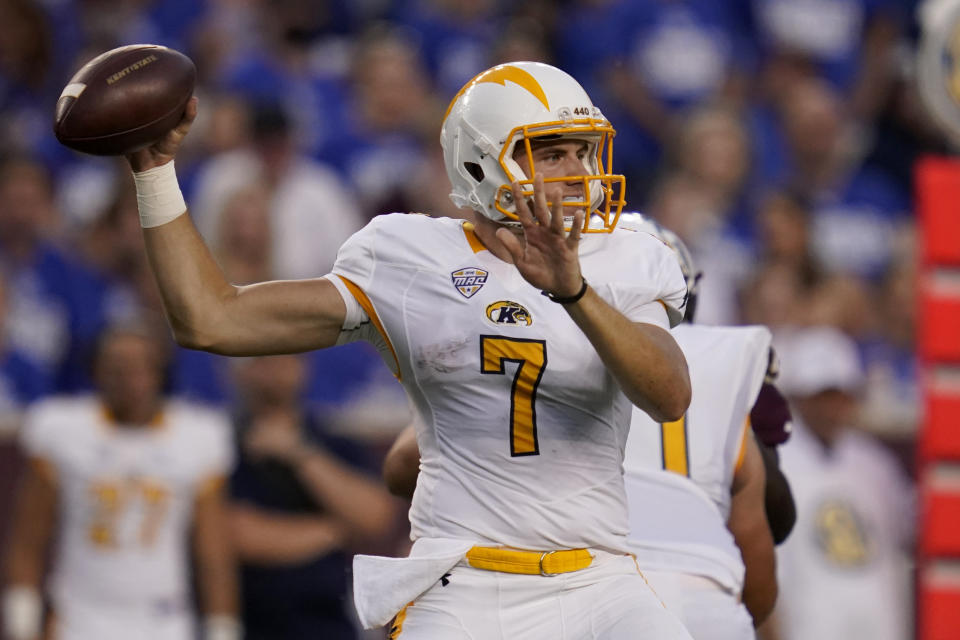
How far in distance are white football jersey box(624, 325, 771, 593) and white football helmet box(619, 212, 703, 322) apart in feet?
0.53

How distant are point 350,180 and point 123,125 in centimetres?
→ 552

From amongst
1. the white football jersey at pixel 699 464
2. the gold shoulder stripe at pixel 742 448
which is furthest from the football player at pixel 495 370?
the gold shoulder stripe at pixel 742 448

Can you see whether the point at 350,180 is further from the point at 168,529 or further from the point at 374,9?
the point at 168,529

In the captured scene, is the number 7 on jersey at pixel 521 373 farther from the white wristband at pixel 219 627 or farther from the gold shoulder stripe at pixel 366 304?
the white wristband at pixel 219 627

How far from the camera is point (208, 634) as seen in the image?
6.59 meters

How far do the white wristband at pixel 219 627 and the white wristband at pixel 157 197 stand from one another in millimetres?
3610

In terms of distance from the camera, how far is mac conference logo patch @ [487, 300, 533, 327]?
3.28 m

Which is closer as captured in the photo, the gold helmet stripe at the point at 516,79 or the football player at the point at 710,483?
the gold helmet stripe at the point at 516,79

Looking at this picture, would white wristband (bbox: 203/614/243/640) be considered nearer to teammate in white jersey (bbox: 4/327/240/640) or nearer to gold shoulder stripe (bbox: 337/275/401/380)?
teammate in white jersey (bbox: 4/327/240/640)

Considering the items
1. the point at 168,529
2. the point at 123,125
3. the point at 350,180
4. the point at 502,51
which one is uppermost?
the point at 123,125

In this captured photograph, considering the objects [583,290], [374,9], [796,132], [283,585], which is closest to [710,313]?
[796,132]

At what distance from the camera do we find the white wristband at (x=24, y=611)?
21.6 feet

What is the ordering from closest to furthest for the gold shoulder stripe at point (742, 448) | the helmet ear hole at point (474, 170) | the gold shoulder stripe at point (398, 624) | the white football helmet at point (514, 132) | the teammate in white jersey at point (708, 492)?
the gold shoulder stripe at point (398, 624)
the white football helmet at point (514, 132)
the helmet ear hole at point (474, 170)
the teammate in white jersey at point (708, 492)
the gold shoulder stripe at point (742, 448)

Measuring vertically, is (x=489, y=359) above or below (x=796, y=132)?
above
